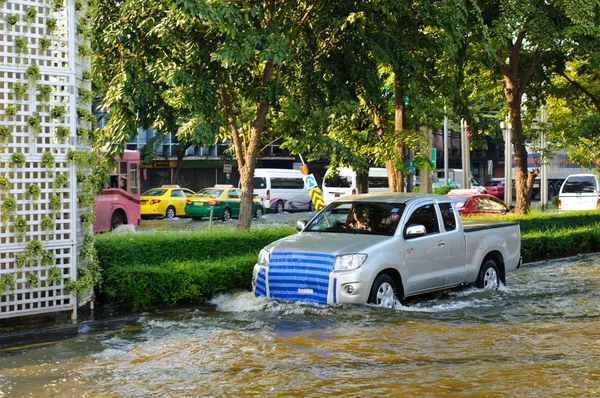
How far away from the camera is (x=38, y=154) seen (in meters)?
10.6

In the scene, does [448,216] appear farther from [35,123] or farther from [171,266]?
[35,123]

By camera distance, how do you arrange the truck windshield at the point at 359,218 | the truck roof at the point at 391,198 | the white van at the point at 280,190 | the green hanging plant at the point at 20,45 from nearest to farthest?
the green hanging plant at the point at 20,45
the truck windshield at the point at 359,218
the truck roof at the point at 391,198
the white van at the point at 280,190

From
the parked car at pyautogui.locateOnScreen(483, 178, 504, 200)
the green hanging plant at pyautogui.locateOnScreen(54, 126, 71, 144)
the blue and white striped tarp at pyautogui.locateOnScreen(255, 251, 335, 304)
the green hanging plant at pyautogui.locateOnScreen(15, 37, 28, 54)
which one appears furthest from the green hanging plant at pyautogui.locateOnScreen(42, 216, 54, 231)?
→ the parked car at pyautogui.locateOnScreen(483, 178, 504, 200)

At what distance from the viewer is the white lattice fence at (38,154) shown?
10.3m

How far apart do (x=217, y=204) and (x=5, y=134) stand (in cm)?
2897

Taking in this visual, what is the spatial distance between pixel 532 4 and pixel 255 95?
7.37 m

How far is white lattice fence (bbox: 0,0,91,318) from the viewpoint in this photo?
10344 millimetres

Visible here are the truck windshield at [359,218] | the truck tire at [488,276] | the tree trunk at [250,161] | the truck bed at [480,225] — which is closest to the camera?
the truck windshield at [359,218]

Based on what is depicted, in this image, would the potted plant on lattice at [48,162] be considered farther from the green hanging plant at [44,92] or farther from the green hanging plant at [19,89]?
the green hanging plant at [19,89]

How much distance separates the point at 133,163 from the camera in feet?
91.4

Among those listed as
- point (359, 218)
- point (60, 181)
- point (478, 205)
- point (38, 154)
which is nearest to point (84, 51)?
point (38, 154)

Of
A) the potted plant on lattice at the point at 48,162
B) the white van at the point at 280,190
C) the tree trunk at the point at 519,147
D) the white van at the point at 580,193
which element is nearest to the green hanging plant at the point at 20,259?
the potted plant on lattice at the point at 48,162

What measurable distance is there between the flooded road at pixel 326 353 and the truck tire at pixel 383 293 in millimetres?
138

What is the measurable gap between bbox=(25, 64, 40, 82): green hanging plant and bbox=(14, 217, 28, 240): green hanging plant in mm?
1736
